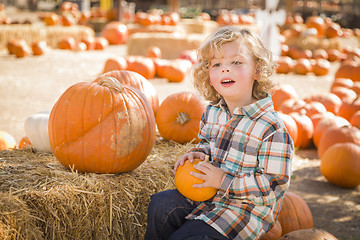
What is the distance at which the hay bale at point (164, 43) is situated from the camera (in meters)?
A: 11.5

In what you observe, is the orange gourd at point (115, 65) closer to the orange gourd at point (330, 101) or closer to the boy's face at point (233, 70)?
the orange gourd at point (330, 101)

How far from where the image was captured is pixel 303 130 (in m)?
5.09

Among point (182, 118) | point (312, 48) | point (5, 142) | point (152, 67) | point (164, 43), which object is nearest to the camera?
point (182, 118)

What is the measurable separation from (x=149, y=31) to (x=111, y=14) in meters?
4.67

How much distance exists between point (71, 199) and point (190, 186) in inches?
28.1

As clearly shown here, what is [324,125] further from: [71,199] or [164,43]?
[164,43]

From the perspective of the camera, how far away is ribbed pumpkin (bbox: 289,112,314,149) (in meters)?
5.09

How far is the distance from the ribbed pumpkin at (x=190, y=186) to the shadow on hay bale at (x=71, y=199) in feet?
1.32

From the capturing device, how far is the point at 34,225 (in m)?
2.15

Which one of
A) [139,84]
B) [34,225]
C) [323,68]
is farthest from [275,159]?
[323,68]

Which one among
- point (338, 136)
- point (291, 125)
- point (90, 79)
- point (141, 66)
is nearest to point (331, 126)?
point (338, 136)

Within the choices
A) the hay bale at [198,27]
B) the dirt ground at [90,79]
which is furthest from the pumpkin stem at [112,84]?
the hay bale at [198,27]

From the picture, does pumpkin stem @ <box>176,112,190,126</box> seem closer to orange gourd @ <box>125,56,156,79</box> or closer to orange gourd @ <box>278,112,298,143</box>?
orange gourd @ <box>278,112,298,143</box>

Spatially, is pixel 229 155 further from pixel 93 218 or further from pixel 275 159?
pixel 93 218
